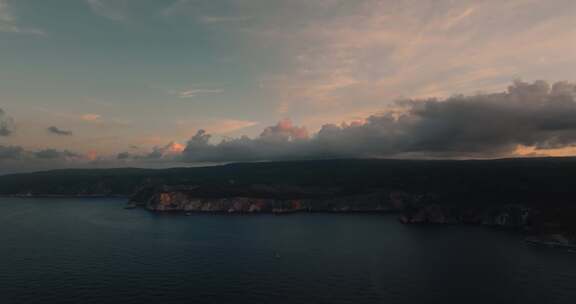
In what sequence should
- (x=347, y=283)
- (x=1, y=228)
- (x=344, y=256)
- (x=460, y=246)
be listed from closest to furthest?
(x=347, y=283) < (x=344, y=256) < (x=460, y=246) < (x=1, y=228)

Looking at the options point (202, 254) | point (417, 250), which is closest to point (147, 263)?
point (202, 254)

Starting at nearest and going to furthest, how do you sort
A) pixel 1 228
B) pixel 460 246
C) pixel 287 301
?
pixel 287 301
pixel 460 246
pixel 1 228

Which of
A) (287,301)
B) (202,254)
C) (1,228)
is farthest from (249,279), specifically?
(1,228)

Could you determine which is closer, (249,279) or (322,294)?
(322,294)

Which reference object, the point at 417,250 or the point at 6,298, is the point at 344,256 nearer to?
the point at 417,250

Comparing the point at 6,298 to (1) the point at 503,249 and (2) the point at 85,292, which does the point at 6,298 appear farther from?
(1) the point at 503,249

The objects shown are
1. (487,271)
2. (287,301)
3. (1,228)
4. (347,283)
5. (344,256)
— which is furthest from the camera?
(1,228)
